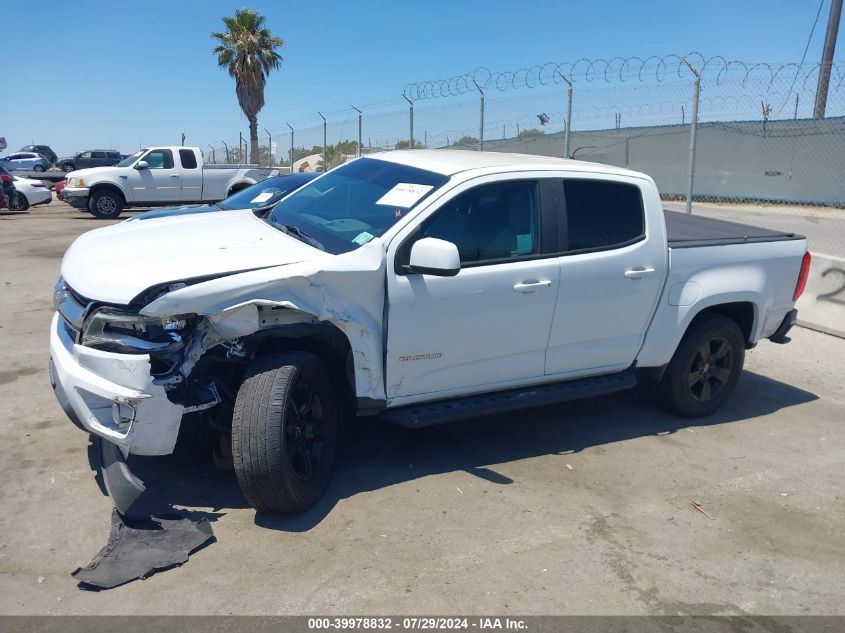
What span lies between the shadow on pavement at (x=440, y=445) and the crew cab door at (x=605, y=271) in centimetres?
60

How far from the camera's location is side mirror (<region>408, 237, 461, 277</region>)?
3945 millimetres

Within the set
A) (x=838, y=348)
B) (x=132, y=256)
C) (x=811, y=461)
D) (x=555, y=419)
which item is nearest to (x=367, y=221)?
(x=132, y=256)

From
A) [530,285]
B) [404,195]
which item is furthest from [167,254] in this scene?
[530,285]

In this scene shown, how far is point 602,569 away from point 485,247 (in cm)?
195

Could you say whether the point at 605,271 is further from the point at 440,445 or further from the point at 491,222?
the point at 440,445

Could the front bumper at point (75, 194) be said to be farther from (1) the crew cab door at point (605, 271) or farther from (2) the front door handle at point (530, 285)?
(2) the front door handle at point (530, 285)

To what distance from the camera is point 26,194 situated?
21109mm

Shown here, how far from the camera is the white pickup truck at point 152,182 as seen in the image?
1922cm

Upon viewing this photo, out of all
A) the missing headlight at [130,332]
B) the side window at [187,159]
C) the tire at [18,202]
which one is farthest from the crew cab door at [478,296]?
the tire at [18,202]

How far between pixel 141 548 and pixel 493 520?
182cm

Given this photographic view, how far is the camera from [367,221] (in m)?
4.42

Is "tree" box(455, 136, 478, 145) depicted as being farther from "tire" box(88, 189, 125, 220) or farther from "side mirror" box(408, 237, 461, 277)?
"side mirror" box(408, 237, 461, 277)

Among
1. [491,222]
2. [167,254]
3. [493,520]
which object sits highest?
[491,222]

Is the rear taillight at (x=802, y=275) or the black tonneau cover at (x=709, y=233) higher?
the black tonneau cover at (x=709, y=233)
